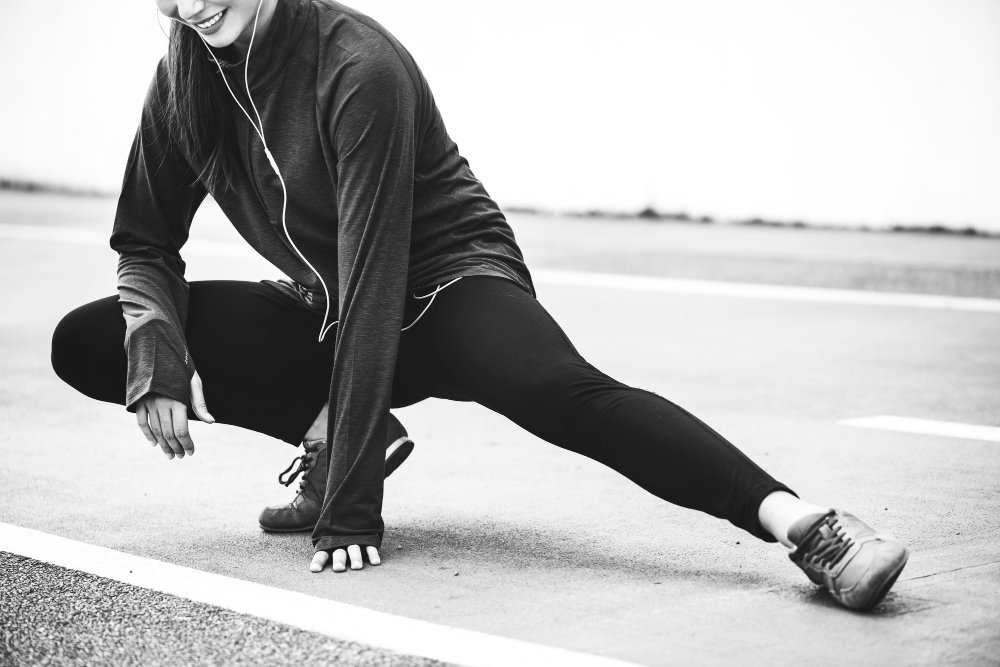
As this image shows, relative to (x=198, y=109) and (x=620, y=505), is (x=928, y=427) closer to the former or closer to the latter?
(x=620, y=505)

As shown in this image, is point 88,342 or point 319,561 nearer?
point 319,561

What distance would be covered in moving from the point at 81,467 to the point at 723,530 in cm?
173

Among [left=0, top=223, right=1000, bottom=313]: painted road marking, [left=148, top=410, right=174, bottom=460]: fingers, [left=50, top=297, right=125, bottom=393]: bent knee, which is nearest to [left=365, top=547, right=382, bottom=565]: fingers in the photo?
[left=148, top=410, right=174, bottom=460]: fingers

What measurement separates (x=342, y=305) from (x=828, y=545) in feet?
3.44

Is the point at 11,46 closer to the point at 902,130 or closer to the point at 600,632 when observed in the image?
the point at 902,130

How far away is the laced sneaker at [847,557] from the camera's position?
2439mm

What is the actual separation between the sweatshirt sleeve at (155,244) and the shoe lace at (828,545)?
132 centimetres

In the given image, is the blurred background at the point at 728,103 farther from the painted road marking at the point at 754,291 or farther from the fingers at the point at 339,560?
the fingers at the point at 339,560

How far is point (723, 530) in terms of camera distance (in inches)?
122

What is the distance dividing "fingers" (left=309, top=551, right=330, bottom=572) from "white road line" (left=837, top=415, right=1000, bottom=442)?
2.13 meters

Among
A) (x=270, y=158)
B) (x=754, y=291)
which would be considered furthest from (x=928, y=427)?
(x=754, y=291)

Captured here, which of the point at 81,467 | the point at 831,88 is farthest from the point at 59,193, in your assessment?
the point at 81,467

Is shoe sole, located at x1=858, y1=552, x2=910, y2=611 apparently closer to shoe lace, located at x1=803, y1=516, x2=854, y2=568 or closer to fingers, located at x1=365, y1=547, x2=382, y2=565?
shoe lace, located at x1=803, y1=516, x2=854, y2=568

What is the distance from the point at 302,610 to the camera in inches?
98.8
